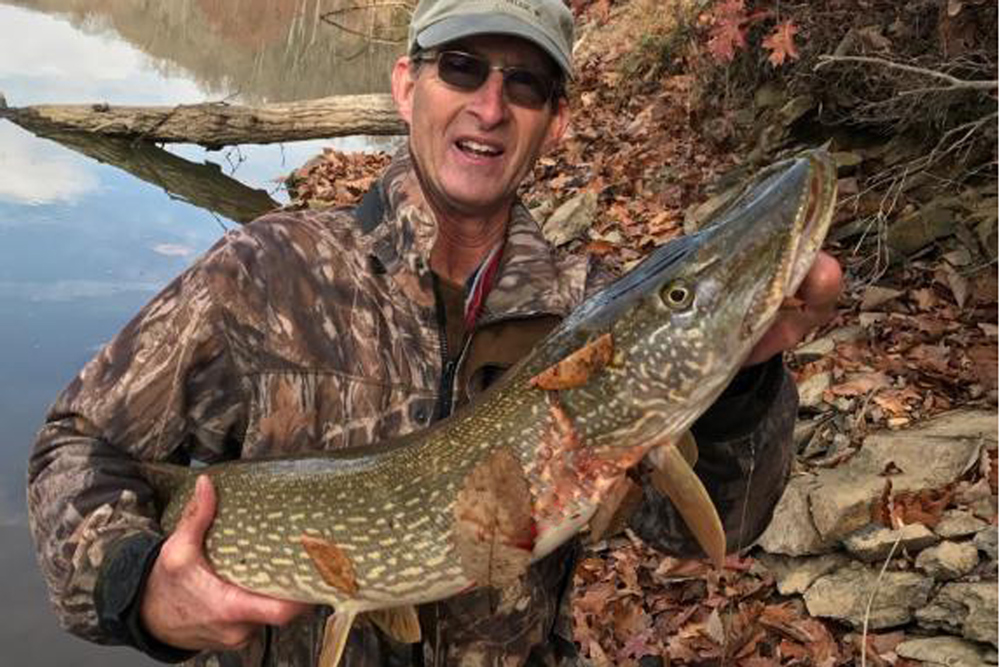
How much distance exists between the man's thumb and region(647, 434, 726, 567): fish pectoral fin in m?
0.97

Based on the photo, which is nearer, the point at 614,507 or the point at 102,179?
the point at 614,507

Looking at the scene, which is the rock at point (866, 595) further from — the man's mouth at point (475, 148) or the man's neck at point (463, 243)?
the man's mouth at point (475, 148)

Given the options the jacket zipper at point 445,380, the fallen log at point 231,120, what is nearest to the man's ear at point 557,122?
the jacket zipper at point 445,380

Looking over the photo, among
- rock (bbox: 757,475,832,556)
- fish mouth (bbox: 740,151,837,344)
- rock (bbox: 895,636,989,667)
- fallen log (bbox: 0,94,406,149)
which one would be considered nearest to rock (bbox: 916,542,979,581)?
rock (bbox: 895,636,989,667)

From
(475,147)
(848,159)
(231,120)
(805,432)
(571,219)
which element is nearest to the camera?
(475,147)

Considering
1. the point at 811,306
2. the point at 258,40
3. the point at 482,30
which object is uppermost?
the point at 258,40

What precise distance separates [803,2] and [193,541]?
530cm

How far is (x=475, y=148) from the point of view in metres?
2.48

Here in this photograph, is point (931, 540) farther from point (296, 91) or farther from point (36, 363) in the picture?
point (296, 91)

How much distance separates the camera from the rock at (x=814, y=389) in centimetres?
429

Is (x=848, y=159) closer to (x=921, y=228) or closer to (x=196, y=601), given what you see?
(x=921, y=228)

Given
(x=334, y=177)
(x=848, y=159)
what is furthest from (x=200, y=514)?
(x=334, y=177)

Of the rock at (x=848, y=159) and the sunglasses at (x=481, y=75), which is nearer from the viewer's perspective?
the sunglasses at (x=481, y=75)

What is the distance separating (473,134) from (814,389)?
2523mm
